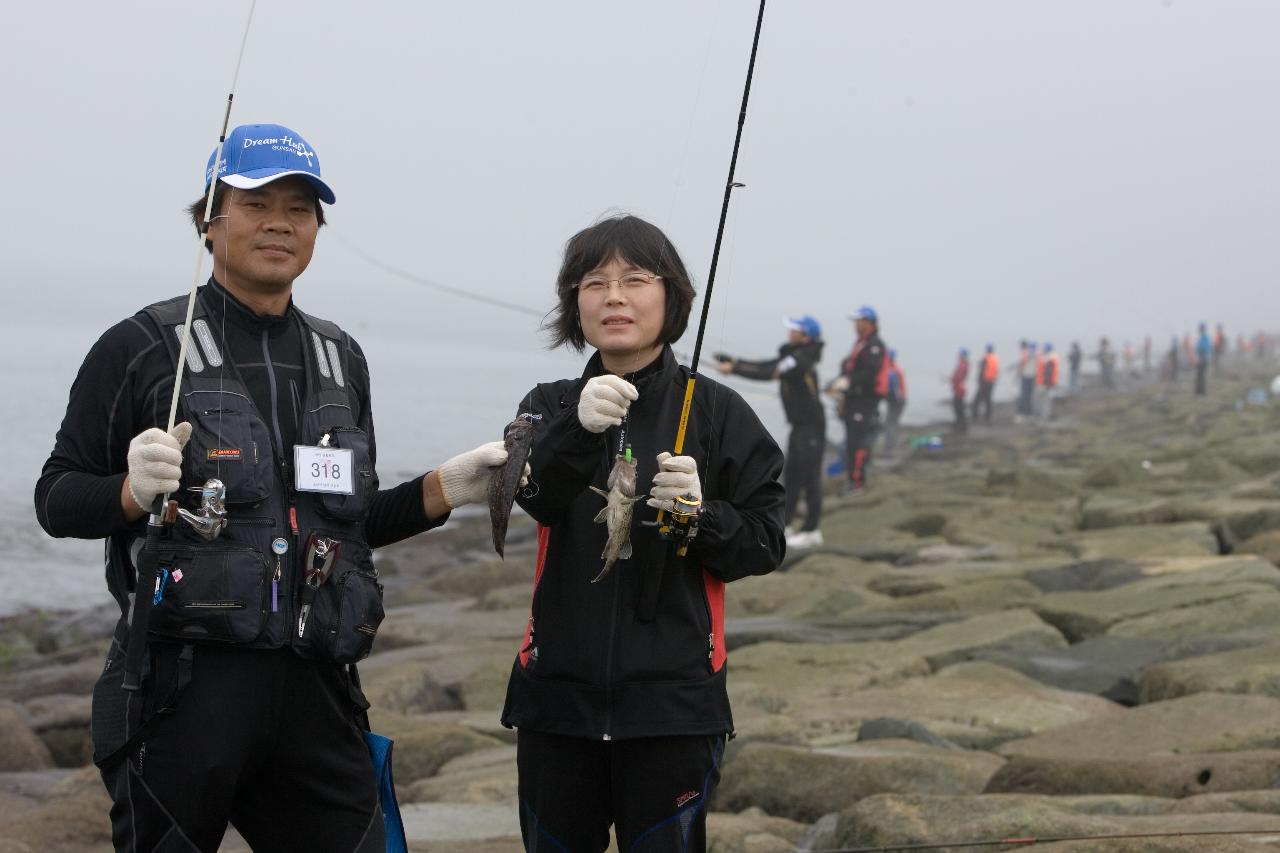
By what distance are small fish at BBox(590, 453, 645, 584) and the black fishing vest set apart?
447mm

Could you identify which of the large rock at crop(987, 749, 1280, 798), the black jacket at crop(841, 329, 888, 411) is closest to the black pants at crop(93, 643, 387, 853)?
the large rock at crop(987, 749, 1280, 798)

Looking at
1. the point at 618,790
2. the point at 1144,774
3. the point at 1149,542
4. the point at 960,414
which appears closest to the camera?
the point at 618,790

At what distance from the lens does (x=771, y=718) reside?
21.8 ft

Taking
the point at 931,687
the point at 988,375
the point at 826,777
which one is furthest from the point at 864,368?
the point at 988,375

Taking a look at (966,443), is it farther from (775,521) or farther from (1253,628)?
(775,521)

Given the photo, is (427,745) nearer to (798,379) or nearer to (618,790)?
(618,790)

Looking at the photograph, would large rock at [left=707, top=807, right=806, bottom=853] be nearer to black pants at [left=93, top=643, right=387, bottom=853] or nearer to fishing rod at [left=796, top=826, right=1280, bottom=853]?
fishing rod at [left=796, top=826, right=1280, bottom=853]

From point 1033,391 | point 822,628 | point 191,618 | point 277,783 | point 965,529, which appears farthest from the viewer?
point 1033,391

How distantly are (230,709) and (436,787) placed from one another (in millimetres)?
3127

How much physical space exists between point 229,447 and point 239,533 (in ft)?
0.50

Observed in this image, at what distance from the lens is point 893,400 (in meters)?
24.4

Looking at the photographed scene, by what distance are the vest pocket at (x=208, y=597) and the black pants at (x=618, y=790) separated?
0.65m

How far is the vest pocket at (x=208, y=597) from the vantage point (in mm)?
2822

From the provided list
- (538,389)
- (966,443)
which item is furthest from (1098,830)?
(966,443)
